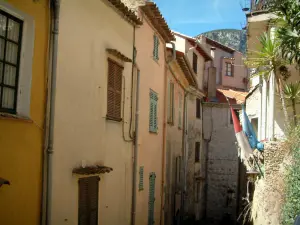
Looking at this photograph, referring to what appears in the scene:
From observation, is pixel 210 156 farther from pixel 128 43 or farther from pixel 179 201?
pixel 128 43

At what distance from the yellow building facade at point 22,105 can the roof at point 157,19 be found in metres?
6.10

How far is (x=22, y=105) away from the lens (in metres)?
7.11

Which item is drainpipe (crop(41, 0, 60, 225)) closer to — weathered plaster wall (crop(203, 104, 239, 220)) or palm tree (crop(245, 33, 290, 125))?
palm tree (crop(245, 33, 290, 125))

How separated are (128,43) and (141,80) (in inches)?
63.3

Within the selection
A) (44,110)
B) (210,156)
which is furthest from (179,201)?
→ (44,110)

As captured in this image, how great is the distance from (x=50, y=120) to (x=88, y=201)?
8.66 ft

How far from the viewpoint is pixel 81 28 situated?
921cm

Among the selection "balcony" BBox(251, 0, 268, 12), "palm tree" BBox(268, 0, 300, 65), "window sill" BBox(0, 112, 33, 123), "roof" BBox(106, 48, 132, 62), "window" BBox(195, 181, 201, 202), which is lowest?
"window" BBox(195, 181, 201, 202)

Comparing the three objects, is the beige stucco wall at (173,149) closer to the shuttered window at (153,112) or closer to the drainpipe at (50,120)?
the shuttered window at (153,112)

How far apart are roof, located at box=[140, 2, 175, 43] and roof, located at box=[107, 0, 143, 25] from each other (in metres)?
0.91

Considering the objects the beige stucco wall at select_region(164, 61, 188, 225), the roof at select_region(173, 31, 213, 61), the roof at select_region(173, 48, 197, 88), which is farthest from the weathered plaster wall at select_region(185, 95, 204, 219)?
the roof at select_region(173, 31, 213, 61)

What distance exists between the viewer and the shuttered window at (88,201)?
367 inches

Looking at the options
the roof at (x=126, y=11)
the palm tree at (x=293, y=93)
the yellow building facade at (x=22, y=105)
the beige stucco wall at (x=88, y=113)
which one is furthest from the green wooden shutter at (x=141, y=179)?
the yellow building facade at (x=22, y=105)

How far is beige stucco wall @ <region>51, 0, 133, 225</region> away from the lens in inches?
328
